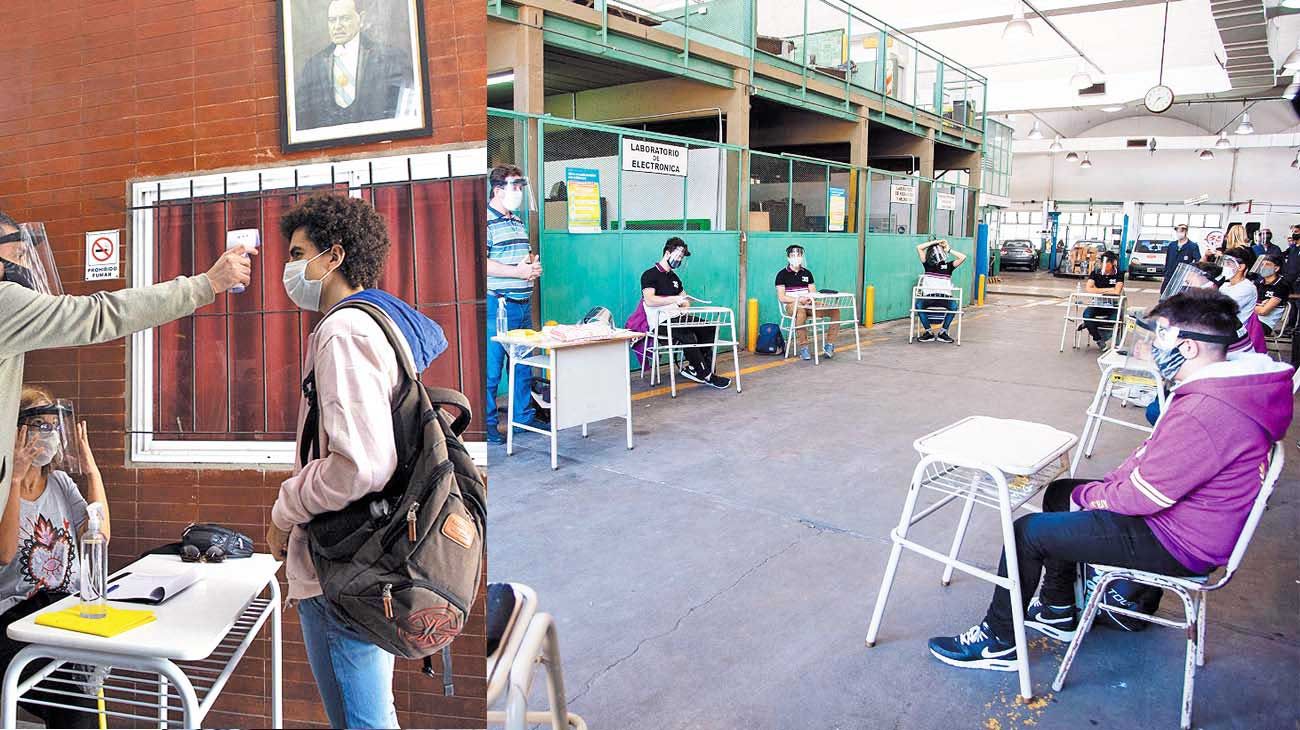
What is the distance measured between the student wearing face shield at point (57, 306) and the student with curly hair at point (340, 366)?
69mm

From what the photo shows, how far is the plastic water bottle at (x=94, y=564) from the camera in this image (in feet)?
2.41

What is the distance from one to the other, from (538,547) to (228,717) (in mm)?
2182

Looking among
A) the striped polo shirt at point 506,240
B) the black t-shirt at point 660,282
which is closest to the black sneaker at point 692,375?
the black t-shirt at point 660,282

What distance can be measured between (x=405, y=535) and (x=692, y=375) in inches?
218

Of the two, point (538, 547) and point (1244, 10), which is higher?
point (1244, 10)

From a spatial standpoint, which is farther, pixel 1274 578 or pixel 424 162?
pixel 1274 578

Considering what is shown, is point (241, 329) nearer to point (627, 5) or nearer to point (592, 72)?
point (627, 5)

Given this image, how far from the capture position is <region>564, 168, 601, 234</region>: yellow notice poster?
583 centimetres

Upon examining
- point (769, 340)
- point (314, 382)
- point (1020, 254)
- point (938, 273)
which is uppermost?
point (1020, 254)

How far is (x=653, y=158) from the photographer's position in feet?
21.9

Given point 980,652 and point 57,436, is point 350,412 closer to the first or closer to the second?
point 57,436

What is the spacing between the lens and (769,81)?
854cm

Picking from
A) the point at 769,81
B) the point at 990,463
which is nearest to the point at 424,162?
the point at 990,463

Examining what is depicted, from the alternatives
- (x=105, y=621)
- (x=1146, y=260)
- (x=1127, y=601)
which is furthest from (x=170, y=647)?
(x=1146, y=260)
